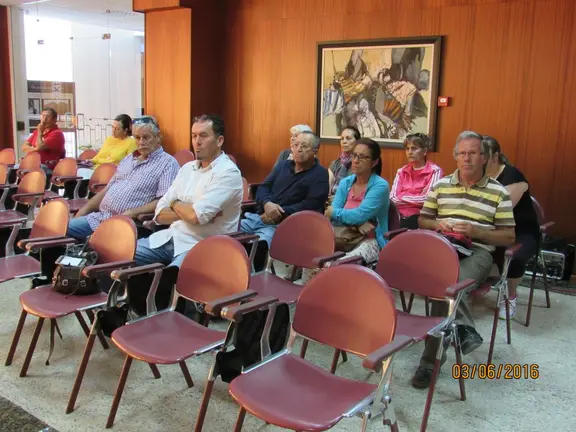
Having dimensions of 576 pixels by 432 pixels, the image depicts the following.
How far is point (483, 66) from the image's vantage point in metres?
4.81

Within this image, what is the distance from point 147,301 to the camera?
260cm

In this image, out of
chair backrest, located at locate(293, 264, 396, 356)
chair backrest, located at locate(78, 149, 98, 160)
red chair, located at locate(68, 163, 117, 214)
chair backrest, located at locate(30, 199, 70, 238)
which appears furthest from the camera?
chair backrest, located at locate(78, 149, 98, 160)

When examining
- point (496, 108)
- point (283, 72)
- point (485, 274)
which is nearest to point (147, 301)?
point (485, 274)

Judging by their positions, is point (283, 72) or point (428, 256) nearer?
point (428, 256)

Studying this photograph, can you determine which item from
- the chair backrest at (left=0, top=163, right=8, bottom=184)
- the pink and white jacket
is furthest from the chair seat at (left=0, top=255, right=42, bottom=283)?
the pink and white jacket

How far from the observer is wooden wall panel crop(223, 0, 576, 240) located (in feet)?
14.7

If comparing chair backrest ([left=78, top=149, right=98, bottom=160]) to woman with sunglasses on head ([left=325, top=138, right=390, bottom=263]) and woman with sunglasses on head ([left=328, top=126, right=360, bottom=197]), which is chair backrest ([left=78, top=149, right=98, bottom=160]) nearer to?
woman with sunglasses on head ([left=328, top=126, right=360, bottom=197])

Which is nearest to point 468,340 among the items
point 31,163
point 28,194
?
point 28,194

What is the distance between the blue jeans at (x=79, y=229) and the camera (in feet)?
12.5

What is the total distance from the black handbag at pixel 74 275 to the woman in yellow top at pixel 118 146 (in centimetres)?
320

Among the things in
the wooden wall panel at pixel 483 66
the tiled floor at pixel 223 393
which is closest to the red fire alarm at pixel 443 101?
the wooden wall panel at pixel 483 66

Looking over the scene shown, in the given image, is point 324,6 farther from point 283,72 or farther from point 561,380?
point 561,380

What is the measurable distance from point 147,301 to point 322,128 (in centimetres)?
372

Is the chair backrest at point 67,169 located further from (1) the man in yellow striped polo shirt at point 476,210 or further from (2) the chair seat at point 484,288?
(2) the chair seat at point 484,288
